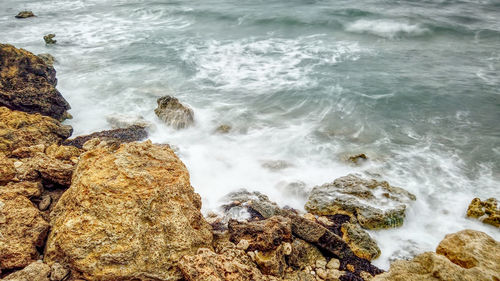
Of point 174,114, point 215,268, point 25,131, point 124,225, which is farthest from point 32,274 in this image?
point 174,114

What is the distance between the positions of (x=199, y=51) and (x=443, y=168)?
51.6ft

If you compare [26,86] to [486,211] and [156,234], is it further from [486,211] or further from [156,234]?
[486,211]

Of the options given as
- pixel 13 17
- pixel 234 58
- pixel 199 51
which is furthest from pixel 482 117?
pixel 13 17

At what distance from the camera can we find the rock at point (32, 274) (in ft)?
12.5

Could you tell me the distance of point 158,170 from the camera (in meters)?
4.93

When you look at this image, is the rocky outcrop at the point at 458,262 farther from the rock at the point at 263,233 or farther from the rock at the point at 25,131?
the rock at the point at 25,131

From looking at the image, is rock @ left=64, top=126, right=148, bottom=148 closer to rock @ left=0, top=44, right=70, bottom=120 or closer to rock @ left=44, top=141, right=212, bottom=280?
rock @ left=0, top=44, right=70, bottom=120

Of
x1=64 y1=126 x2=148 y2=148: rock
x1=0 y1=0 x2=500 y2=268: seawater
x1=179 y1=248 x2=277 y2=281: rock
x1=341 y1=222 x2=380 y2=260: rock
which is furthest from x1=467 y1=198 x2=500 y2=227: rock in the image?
x1=64 y1=126 x2=148 y2=148: rock

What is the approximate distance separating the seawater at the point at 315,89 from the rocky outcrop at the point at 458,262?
2044 millimetres

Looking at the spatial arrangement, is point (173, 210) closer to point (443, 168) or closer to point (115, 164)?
point (115, 164)

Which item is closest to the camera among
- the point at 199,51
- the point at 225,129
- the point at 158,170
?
the point at 158,170

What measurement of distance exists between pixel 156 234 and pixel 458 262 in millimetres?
4517

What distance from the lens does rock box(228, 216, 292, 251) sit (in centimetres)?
500

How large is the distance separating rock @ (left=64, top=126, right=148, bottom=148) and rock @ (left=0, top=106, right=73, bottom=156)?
0.42 m
